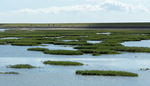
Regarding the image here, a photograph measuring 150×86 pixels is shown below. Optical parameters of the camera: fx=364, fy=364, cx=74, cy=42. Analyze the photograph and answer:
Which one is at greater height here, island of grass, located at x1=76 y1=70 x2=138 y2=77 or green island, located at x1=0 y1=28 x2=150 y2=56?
island of grass, located at x1=76 y1=70 x2=138 y2=77

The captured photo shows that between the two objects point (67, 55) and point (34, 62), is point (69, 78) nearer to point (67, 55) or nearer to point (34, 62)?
point (34, 62)

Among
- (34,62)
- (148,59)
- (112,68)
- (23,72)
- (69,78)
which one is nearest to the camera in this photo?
(69,78)

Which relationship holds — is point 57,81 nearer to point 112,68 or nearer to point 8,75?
point 8,75

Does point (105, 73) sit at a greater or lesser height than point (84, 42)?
greater

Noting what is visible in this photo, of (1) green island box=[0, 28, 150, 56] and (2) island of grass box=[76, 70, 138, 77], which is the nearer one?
(2) island of grass box=[76, 70, 138, 77]

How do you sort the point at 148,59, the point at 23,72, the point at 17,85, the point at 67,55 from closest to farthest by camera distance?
1. the point at 17,85
2. the point at 23,72
3. the point at 148,59
4. the point at 67,55

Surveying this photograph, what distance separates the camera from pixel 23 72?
93.8 ft

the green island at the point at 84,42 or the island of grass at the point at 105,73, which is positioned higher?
the island of grass at the point at 105,73

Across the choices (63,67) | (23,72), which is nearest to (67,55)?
(63,67)

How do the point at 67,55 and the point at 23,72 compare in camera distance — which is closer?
the point at 23,72

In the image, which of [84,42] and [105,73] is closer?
[105,73]

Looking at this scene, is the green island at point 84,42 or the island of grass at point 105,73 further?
the green island at point 84,42

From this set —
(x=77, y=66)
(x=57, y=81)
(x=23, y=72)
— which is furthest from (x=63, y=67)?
(x=57, y=81)

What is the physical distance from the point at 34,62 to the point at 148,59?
38.7 feet
